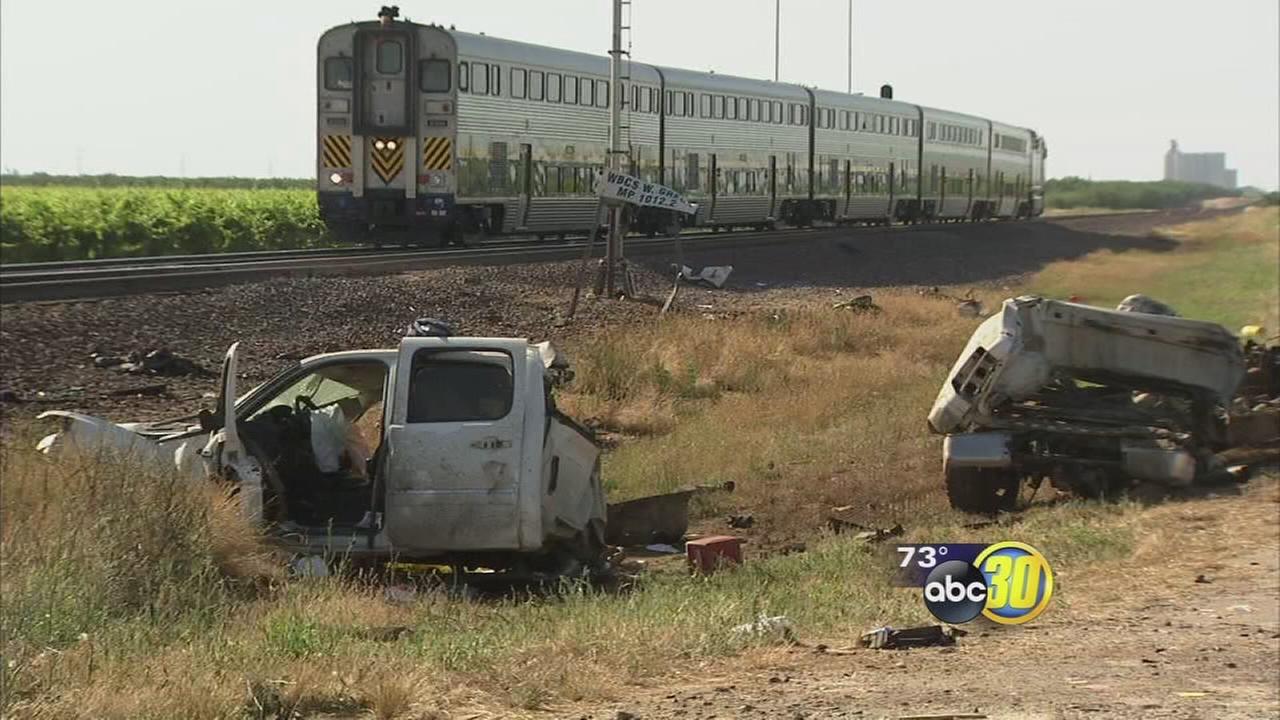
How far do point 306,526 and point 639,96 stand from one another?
93.2 feet

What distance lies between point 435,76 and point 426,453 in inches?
872

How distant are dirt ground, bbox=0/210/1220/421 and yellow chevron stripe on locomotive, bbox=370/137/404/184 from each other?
4107 millimetres

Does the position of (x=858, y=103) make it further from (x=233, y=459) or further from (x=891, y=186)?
(x=233, y=459)

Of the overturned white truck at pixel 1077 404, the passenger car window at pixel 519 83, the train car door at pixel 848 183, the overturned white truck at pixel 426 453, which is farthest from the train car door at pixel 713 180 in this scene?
the overturned white truck at pixel 426 453

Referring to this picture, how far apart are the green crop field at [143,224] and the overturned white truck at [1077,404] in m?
35.5

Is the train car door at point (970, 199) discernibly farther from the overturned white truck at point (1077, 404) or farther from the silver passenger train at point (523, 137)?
the overturned white truck at point (1077, 404)

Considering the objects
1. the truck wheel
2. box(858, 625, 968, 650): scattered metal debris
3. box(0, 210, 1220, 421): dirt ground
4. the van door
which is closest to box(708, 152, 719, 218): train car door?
box(0, 210, 1220, 421): dirt ground

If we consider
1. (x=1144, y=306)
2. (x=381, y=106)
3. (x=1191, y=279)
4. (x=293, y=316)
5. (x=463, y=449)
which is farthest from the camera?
(x=1191, y=279)

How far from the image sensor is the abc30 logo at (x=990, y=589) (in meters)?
8.05

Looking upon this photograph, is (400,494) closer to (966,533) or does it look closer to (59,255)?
(966,533)

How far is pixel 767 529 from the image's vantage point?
14.1 meters

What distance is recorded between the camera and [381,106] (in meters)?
32.8

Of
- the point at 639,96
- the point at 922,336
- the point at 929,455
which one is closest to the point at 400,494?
the point at 929,455

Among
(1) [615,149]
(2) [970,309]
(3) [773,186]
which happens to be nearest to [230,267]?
(1) [615,149]
